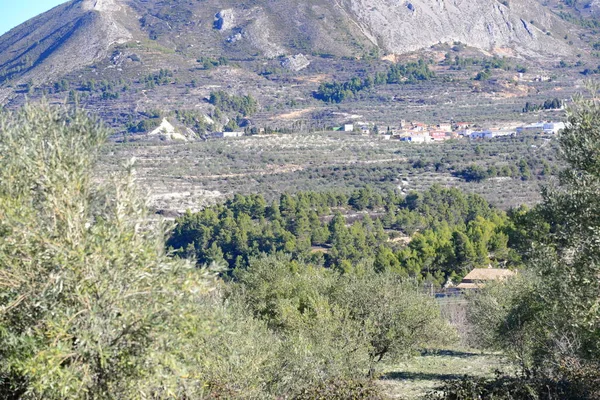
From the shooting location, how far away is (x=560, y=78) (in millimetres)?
105312

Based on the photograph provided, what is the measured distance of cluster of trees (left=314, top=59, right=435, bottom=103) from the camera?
100m

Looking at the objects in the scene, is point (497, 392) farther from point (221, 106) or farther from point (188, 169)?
point (221, 106)

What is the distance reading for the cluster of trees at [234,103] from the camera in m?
95.1

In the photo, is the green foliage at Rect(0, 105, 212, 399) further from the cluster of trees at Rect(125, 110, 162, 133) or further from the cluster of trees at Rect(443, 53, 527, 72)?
the cluster of trees at Rect(443, 53, 527, 72)

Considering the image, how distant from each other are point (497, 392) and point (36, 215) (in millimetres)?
7732

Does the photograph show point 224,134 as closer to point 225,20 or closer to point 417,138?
point 417,138

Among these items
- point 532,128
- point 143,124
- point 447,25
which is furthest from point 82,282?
point 447,25

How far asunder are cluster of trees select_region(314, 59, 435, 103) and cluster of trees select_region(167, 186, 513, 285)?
4479cm

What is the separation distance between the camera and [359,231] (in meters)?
48.1

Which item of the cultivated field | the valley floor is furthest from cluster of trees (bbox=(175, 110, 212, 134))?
the valley floor

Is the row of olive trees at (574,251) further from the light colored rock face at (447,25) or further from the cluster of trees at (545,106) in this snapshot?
the light colored rock face at (447,25)

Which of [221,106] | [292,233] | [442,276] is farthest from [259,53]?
[442,276]

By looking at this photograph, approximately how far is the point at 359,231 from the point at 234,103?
167 feet

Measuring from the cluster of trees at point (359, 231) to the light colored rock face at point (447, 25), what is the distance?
74.6m
